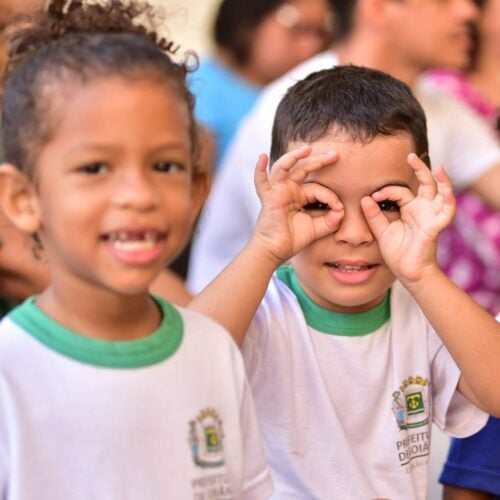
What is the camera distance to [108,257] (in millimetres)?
1437

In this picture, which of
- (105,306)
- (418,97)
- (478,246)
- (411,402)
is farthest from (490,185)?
(105,306)

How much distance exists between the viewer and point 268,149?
10.0ft

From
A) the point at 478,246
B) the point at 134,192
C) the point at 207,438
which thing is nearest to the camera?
the point at 134,192

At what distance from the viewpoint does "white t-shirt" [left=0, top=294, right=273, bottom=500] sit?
1.40 m

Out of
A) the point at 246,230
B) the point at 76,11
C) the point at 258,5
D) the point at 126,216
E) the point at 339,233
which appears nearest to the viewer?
the point at 126,216

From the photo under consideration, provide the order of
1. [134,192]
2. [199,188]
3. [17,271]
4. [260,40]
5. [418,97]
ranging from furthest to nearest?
[260,40], [418,97], [17,271], [199,188], [134,192]

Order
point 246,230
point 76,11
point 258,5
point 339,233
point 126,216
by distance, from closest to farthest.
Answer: point 126,216 < point 76,11 < point 339,233 < point 246,230 < point 258,5

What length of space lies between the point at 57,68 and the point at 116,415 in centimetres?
41

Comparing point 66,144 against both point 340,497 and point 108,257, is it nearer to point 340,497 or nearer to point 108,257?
point 108,257

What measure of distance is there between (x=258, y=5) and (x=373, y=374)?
285 centimetres

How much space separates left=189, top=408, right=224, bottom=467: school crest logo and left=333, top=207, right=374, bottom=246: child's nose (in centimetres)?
38

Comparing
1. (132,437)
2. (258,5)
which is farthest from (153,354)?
(258,5)

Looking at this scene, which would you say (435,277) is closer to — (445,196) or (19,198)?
(445,196)

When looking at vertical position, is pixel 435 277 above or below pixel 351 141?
below
